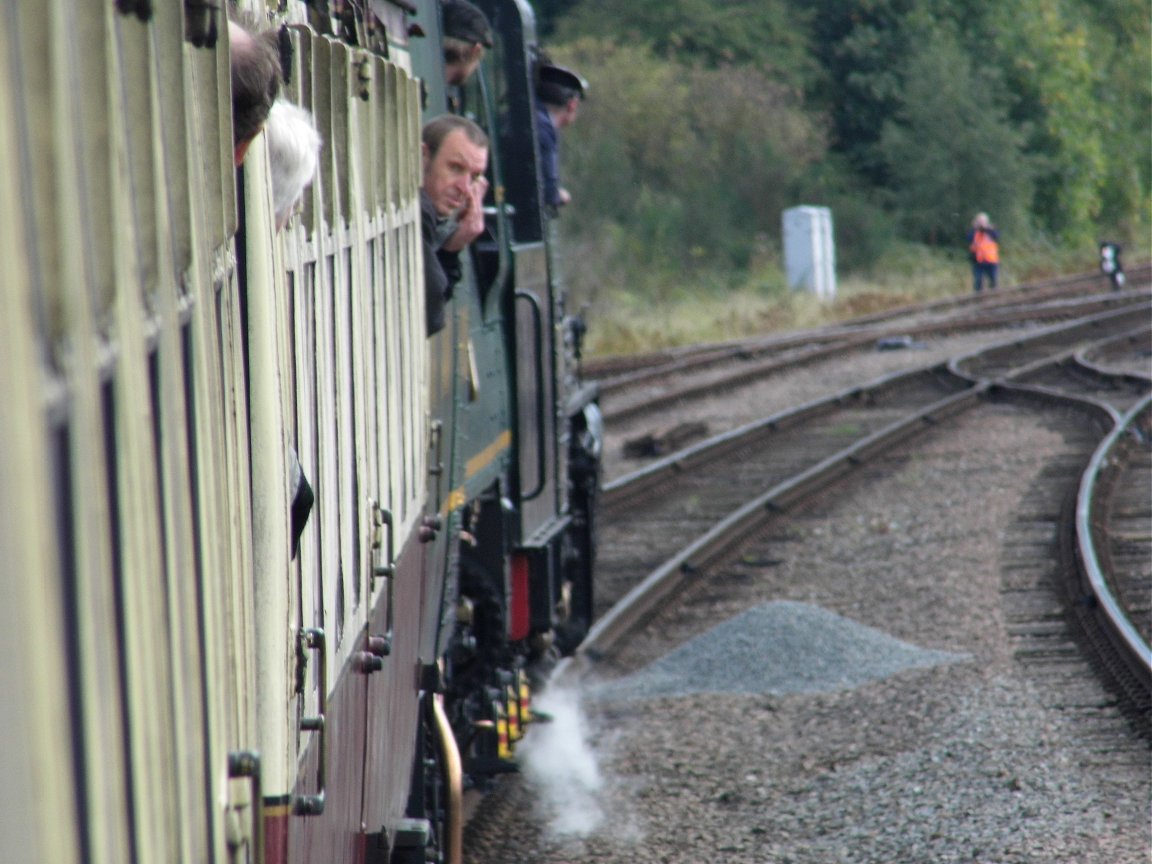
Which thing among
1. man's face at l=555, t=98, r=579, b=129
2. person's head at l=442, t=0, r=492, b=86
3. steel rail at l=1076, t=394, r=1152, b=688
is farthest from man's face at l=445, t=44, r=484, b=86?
steel rail at l=1076, t=394, r=1152, b=688

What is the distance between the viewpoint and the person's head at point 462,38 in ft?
17.7

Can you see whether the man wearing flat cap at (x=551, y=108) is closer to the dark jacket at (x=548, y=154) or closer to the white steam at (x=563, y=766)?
the dark jacket at (x=548, y=154)

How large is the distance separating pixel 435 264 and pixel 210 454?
2.76 metres

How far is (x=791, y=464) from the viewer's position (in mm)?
14172

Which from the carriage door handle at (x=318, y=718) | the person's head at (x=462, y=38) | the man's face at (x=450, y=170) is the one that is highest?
the person's head at (x=462, y=38)

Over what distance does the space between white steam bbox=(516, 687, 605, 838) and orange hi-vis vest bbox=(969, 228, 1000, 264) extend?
88.7 feet

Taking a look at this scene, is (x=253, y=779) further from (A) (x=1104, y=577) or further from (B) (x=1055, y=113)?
(B) (x=1055, y=113)

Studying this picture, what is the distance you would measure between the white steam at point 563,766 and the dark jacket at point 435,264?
90.5 inches

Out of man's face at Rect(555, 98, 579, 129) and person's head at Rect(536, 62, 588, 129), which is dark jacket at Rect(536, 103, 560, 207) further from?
man's face at Rect(555, 98, 579, 129)

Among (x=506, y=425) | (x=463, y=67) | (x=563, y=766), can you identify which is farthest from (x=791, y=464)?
(x=463, y=67)

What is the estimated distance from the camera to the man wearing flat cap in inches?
257

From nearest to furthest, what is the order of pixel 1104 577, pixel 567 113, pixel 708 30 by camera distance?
1. pixel 567 113
2. pixel 1104 577
3. pixel 708 30

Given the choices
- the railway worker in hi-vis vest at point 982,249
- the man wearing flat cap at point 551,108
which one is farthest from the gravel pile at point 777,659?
the railway worker in hi-vis vest at point 982,249

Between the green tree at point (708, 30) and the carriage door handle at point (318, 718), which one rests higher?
the green tree at point (708, 30)
